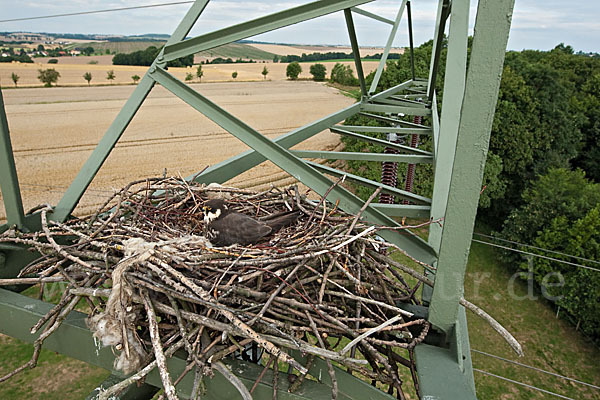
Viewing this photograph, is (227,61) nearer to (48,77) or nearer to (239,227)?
(48,77)

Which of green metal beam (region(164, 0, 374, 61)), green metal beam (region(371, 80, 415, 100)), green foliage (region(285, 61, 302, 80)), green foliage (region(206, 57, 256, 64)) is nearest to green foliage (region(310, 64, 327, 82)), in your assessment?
A: green foliage (region(285, 61, 302, 80))

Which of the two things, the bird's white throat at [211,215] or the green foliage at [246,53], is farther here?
the green foliage at [246,53]

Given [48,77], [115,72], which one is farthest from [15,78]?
[115,72]

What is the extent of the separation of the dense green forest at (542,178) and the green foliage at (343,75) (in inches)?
933

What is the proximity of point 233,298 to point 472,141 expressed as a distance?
131 cm

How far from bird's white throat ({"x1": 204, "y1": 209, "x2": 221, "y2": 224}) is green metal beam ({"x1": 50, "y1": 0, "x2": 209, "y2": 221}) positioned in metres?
0.79

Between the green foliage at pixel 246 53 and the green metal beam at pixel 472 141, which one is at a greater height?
the green foliage at pixel 246 53

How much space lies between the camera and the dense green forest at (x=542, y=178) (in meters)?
15.0

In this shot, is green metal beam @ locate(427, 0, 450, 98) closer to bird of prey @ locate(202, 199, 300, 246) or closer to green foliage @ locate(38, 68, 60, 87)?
bird of prey @ locate(202, 199, 300, 246)

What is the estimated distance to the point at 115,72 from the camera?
137ft

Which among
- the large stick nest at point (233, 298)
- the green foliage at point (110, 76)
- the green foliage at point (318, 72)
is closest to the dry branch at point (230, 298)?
the large stick nest at point (233, 298)

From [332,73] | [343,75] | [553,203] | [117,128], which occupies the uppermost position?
[117,128]

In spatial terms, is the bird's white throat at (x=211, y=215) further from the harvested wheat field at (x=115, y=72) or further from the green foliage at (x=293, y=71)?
the green foliage at (x=293, y=71)

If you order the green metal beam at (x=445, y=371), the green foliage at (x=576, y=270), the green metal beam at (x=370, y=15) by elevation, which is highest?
the green metal beam at (x=370, y=15)
